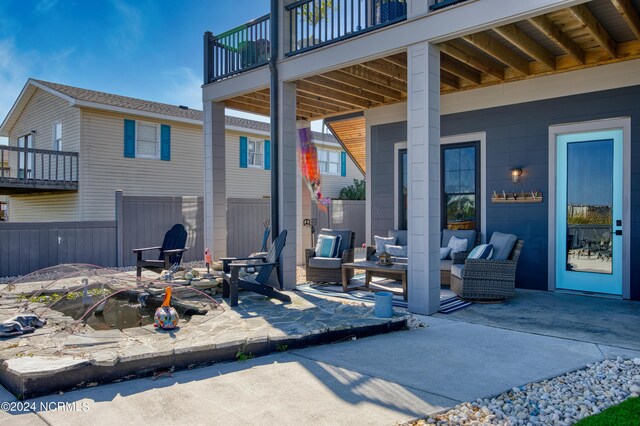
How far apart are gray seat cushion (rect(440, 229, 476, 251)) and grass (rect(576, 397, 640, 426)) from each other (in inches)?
183

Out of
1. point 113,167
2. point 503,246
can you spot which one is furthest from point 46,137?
point 503,246

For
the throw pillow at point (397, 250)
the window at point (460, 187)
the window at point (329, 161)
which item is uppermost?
the window at point (329, 161)

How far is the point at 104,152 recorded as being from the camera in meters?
13.0

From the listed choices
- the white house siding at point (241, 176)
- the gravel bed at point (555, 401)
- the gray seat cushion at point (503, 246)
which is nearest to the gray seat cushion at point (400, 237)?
the gray seat cushion at point (503, 246)

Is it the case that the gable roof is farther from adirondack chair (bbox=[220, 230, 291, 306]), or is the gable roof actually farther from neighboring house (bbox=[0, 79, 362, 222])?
adirondack chair (bbox=[220, 230, 291, 306])

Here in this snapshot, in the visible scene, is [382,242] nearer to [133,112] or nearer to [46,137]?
[133,112]

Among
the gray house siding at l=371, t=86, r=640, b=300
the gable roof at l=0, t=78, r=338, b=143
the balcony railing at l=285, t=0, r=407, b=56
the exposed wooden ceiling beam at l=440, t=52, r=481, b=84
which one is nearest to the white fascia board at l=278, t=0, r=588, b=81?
the balcony railing at l=285, t=0, r=407, b=56

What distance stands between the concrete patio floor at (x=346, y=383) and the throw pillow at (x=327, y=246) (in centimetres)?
331

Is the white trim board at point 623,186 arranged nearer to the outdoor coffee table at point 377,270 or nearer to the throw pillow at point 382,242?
the outdoor coffee table at point 377,270

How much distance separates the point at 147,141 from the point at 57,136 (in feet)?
8.93

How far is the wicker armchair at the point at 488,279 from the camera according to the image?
20.0ft

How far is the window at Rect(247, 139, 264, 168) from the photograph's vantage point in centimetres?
1606

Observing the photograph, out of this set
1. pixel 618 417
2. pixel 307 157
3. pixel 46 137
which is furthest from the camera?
pixel 46 137

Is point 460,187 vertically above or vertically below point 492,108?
below
